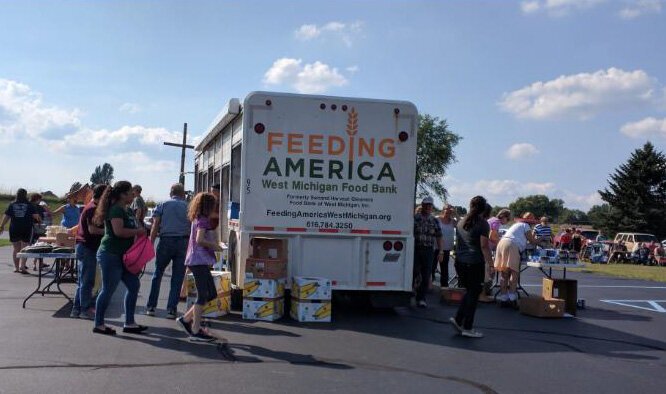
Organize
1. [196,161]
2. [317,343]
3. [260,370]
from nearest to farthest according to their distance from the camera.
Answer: [260,370]
[317,343]
[196,161]

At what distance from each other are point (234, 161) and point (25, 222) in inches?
229

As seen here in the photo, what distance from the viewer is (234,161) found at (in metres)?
11.1

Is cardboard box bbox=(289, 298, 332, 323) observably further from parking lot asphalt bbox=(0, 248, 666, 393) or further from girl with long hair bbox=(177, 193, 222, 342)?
girl with long hair bbox=(177, 193, 222, 342)

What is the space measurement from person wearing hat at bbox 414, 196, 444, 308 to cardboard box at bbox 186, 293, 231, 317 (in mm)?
3435

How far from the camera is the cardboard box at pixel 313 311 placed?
9055 mm

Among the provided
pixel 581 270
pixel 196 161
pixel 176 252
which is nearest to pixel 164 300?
pixel 176 252

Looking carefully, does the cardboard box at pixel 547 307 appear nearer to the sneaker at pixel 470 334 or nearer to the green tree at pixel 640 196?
the sneaker at pixel 470 334

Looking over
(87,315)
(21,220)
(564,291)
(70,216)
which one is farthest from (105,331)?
(21,220)

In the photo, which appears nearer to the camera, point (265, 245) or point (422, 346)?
point (422, 346)

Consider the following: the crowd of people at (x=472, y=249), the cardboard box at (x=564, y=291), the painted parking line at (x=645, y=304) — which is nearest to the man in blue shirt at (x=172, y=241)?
the crowd of people at (x=472, y=249)

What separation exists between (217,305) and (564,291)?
18.7ft

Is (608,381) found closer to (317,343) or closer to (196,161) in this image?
(317,343)

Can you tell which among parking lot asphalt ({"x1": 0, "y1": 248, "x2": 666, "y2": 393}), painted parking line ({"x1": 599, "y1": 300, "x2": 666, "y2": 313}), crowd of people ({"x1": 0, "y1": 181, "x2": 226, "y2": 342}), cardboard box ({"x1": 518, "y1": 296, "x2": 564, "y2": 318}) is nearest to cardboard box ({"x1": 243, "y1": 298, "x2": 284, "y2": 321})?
parking lot asphalt ({"x1": 0, "y1": 248, "x2": 666, "y2": 393})

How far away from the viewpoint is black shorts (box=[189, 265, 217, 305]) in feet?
24.7
